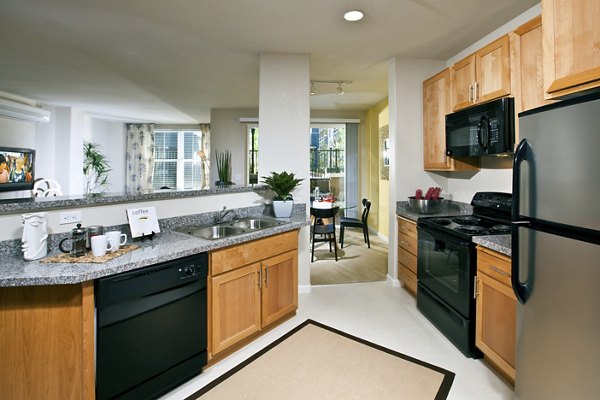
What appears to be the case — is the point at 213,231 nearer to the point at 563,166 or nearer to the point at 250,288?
the point at 250,288

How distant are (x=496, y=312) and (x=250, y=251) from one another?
1666mm

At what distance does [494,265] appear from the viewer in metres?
1.88

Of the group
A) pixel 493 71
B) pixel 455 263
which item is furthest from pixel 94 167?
pixel 493 71

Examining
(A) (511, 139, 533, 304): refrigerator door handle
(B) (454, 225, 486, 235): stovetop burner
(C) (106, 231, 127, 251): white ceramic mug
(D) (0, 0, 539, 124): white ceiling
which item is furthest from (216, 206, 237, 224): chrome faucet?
(A) (511, 139, 533, 304): refrigerator door handle

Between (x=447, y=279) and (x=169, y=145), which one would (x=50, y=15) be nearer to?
(x=447, y=279)

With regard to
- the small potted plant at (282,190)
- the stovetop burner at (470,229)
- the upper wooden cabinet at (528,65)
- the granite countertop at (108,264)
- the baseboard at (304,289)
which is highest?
the upper wooden cabinet at (528,65)

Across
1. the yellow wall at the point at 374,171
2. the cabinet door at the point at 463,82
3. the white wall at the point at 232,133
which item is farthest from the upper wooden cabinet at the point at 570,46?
the white wall at the point at 232,133

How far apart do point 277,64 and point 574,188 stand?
2.86 meters

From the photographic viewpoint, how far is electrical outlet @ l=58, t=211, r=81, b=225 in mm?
1741

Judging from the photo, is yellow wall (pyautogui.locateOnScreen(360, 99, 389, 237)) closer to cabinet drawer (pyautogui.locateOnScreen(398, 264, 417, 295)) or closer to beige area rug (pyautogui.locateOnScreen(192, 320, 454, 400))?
cabinet drawer (pyautogui.locateOnScreen(398, 264, 417, 295))

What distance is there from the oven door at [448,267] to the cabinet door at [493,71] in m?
1.21

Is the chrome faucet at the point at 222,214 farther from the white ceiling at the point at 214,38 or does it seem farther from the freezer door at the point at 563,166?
the freezer door at the point at 563,166

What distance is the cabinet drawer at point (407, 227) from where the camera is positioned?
3058 mm

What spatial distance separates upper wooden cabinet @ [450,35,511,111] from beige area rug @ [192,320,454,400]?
2.14 m
